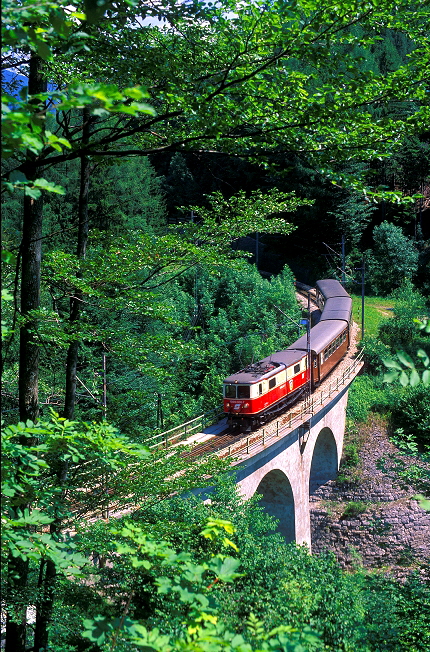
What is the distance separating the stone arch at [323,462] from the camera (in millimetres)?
30203

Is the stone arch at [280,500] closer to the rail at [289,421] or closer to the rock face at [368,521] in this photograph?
the rail at [289,421]

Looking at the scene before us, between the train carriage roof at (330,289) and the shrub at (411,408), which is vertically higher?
the train carriage roof at (330,289)

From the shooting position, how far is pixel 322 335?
30.4 meters

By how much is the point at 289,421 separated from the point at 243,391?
2.35 metres

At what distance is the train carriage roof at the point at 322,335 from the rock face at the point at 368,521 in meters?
5.73

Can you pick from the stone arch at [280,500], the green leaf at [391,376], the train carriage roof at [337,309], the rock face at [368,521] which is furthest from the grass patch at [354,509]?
the green leaf at [391,376]

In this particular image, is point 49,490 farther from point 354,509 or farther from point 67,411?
point 354,509

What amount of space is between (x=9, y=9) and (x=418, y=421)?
30929mm

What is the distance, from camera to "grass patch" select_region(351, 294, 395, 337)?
135ft

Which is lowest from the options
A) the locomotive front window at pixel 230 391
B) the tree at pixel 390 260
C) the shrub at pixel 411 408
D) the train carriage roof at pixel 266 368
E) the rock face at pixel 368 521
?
the rock face at pixel 368 521

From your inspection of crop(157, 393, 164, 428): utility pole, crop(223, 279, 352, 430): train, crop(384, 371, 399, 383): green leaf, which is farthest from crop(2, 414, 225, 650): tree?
crop(157, 393, 164, 428): utility pole

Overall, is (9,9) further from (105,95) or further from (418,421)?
(418,421)

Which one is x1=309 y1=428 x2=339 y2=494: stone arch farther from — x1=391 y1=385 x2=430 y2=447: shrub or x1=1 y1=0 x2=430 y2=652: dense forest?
x1=1 y1=0 x2=430 y2=652: dense forest

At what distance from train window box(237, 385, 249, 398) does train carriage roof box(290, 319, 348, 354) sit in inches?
211
